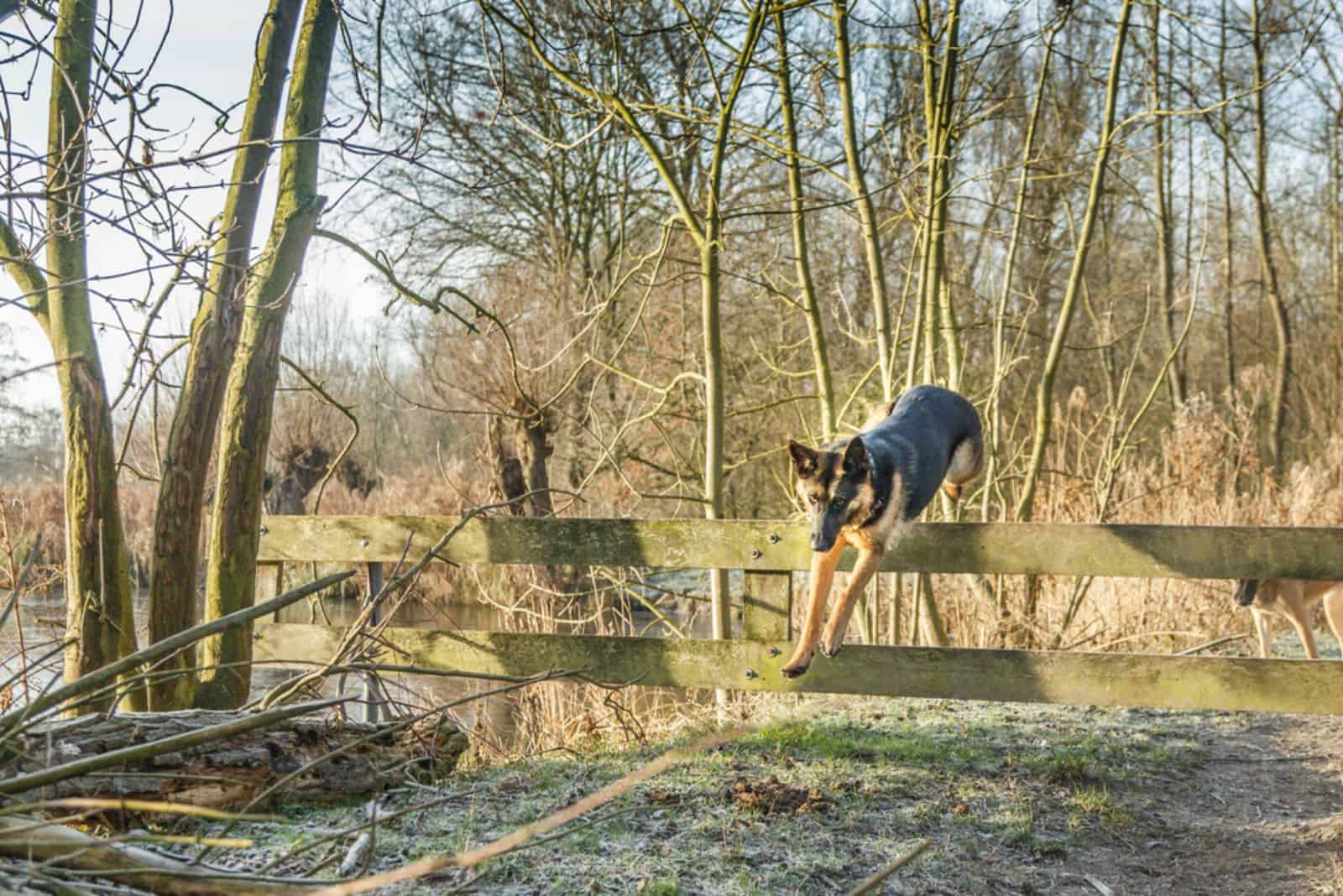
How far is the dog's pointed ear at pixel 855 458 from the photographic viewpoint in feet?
11.5

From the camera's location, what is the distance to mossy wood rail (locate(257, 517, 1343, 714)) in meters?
4.59

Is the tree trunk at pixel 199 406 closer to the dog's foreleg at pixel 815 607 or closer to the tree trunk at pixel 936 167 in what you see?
the dog's foreleg at pixel 815 607

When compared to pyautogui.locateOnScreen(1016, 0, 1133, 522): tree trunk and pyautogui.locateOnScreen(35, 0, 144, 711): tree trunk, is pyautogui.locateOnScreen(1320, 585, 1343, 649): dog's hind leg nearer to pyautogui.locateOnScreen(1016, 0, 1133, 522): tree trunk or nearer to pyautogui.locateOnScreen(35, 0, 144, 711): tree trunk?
pyautogui.locateOnScreen(1016, 0, 1133, 522): tree trunk

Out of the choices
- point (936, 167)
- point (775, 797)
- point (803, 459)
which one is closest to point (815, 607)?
point (803, 459)

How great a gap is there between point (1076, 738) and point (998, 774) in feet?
2.92

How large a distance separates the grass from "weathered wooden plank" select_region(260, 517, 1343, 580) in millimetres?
875

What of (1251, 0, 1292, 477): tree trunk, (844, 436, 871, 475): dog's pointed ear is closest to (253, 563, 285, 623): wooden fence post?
(844, 436, 871, 475): dog's pointed ear

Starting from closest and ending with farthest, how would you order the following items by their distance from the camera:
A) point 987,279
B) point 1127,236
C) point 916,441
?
point 916,441 → point 987,279 → point 1127,236

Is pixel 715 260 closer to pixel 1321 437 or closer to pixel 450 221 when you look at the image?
pixel 450 221

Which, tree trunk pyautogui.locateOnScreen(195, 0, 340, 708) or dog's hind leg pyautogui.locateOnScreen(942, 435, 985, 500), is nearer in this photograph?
dog's hind leg pyautogui.locateOnScreen(942, 435, 985, 500)

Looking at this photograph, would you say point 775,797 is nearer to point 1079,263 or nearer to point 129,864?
point 129,864

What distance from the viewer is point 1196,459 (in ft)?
32.3

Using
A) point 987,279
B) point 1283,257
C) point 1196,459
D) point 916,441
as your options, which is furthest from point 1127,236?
point 916,441

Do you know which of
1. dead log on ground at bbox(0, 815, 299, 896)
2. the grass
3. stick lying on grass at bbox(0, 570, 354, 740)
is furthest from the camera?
the grass
